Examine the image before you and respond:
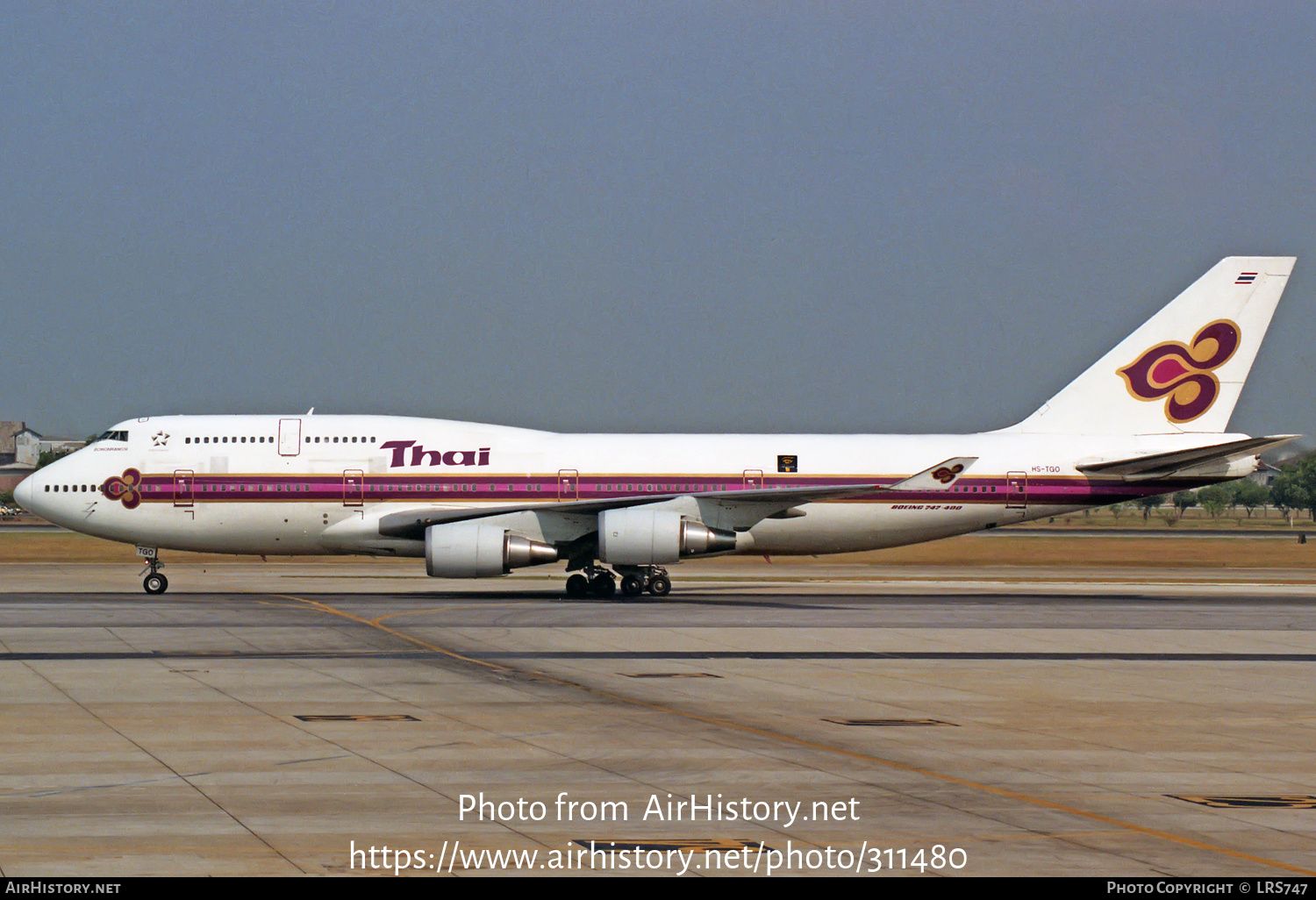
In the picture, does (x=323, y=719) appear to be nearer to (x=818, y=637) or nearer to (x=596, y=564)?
(x=818, y=637)

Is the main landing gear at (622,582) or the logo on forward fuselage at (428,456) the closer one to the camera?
the main landing gear at (622,582)

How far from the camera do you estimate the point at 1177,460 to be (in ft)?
135

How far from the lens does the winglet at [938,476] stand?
128 feet

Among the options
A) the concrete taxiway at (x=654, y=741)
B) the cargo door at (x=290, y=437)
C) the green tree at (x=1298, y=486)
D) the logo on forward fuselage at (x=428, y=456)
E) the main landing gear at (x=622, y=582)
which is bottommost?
the concrete taxiway at (x=654, y=741)

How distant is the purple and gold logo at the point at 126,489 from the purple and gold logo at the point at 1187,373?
28.7 meters

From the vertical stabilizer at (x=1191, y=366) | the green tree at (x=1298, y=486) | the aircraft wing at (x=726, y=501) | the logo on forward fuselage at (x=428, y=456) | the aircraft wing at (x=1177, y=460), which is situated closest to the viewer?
the aircraft wing at (x=726, y=501)

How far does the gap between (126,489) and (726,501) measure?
16.8 m

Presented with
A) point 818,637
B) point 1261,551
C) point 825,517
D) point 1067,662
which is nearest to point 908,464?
point 825,517

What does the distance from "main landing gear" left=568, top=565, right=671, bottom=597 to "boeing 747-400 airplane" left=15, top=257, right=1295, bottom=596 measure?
0.05 meters

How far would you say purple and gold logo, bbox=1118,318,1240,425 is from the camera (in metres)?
44.0

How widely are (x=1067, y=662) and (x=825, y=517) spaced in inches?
724

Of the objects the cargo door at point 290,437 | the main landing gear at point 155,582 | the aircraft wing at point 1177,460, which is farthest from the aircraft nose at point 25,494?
the aircraft wing at point 1177,460

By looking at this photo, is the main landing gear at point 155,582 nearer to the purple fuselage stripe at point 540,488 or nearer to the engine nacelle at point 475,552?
the purple fuselage stripe at point 540,488

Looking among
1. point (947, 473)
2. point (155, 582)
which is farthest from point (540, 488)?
point (947, 473)
